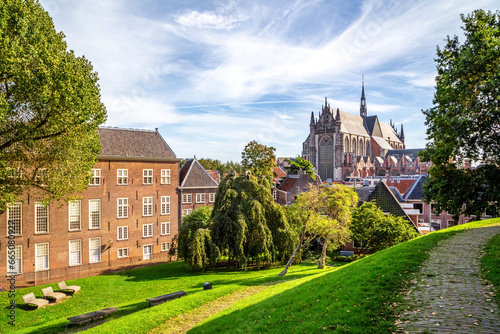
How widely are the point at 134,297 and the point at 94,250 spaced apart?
543 inches

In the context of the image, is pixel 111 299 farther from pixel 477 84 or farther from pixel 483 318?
pixel 477 84

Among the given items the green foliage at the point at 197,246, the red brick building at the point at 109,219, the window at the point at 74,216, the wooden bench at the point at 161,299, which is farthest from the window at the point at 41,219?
the wooden bench at the point at 161,299

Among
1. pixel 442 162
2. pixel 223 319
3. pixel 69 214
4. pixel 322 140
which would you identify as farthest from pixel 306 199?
pixel 322 140

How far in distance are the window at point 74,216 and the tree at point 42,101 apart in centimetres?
1270

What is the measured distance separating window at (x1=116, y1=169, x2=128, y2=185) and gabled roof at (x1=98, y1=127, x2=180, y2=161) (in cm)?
155

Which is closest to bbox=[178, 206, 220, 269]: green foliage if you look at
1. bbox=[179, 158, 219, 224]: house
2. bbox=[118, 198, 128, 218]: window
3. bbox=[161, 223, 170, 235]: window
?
bbox=[118, 198, 128, 218]: window

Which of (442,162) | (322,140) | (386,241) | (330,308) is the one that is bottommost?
(386,241)

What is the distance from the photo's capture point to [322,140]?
119 meters

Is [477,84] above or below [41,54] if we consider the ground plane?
below

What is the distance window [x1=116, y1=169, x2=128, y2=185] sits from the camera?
3464 cm

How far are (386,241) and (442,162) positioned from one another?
56.8ft

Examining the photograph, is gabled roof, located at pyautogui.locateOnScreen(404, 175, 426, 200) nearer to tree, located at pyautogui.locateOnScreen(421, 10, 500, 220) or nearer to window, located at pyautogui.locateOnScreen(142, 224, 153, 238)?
tree, located at pyautogui.locateOnScreen(421, 10, 500, 220)

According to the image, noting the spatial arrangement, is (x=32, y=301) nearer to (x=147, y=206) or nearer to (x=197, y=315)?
(x=197, y=315)

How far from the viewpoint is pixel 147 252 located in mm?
36781
